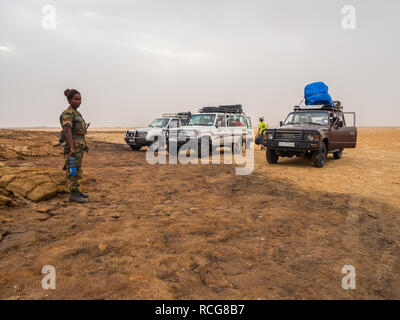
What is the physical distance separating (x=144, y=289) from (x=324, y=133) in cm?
763

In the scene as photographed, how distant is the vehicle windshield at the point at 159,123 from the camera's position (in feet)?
40.5

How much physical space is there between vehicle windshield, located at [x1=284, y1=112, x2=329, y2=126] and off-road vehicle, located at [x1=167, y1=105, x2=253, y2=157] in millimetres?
2777

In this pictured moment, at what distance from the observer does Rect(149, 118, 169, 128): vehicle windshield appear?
12352 mm

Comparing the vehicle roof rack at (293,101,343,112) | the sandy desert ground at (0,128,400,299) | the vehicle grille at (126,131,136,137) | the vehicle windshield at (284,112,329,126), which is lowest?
the sandy desert ground at (0,128,400,299)

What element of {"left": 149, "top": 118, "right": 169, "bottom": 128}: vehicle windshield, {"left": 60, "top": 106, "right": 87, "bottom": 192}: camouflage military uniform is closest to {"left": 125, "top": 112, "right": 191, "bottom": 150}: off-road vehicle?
{"left": 149, "top": 118, "right": 169, "bottom": 128}: vehicle windshield

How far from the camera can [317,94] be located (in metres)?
9.55

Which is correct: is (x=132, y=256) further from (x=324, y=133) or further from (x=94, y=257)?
(x=324, y=133)

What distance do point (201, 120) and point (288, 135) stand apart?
4.00 metres

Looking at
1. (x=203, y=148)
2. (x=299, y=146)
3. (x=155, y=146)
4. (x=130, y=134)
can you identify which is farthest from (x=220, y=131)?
(x=130, y=134)

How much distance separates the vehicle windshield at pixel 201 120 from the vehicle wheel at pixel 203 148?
0.86 m

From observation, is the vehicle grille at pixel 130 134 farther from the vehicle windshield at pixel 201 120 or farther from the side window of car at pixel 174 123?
the vehicle windshield at pixel 201 120

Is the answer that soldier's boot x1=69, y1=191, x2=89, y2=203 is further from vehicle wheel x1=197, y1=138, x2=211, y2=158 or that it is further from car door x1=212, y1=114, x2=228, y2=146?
car door x1=212, y1=114, x2=228, y2=146

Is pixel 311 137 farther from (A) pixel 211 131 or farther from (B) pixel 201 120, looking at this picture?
(B) pixel 201 120

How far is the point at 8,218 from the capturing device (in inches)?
138
